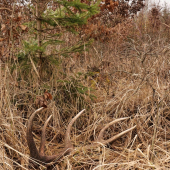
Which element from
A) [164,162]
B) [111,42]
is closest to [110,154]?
[164,162]

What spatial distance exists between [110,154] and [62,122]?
2.71ft

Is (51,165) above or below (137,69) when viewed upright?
below

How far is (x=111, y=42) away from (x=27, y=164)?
137 inches

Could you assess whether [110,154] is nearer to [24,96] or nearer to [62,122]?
[62,122]

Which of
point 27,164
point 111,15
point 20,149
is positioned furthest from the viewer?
point 111,15

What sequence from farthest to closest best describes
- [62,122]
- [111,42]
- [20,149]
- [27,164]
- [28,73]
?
[111,42] → [28,73] → [62,122] → [20,149] → [27,164]

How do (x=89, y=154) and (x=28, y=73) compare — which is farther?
(x=28, y=73)

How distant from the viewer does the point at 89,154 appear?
6.31ft

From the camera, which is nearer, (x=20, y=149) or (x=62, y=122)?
(x=20, y=149)

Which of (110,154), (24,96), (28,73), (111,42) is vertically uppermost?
(111,42)

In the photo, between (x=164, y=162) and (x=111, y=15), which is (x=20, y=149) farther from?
(x=111, y=15)

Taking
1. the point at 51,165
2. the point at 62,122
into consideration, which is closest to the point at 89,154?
the point at 51,165

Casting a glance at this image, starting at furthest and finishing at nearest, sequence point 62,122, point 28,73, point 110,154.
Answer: point 28,73
point 62,122
point 110,154

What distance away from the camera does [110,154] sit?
6.45 feet
